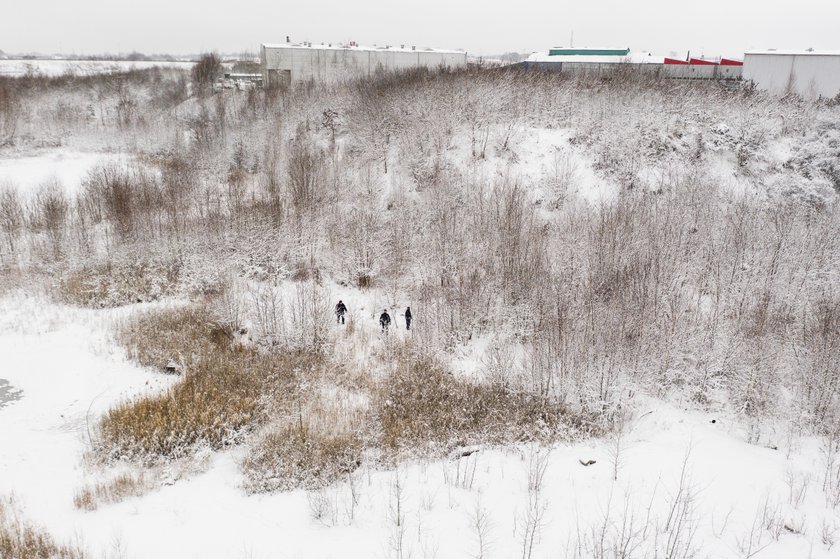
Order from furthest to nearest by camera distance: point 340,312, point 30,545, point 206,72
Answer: point 206,72, point 340,312, point 30,545

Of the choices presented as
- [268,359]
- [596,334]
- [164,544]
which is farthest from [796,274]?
[164,544]

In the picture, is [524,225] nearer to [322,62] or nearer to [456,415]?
[456,415]

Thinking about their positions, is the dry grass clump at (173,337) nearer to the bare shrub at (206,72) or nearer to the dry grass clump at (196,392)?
the dry grass clump at (196,392)

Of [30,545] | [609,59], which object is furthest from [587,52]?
[30,545]

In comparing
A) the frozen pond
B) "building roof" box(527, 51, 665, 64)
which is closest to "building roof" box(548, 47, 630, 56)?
"building roof" box(527, 51, 665, 64)

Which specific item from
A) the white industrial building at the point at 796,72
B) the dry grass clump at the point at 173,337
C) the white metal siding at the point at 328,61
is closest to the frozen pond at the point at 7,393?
the dry grass clump at the point at 173,337
